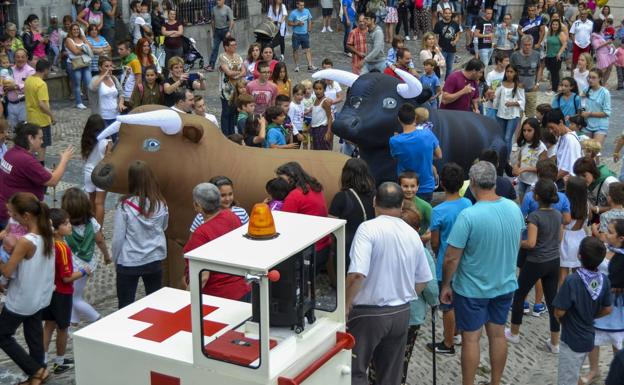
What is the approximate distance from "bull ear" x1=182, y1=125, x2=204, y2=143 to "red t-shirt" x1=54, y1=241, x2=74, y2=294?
1.87 metres

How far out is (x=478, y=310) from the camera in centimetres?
629

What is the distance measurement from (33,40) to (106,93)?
5.51m

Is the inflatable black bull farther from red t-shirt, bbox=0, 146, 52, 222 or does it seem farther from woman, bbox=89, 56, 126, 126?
red t-shirt, bbox=0, 146, 52, 222

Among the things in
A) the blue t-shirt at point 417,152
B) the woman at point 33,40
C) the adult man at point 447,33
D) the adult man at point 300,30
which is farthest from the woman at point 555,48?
the blue t-shirt at point 417,152

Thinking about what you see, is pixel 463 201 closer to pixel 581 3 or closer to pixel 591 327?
pixel 591 327

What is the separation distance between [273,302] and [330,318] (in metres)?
0.41

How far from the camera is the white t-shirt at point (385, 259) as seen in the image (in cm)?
551

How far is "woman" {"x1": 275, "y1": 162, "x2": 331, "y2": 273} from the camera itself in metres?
Result: 6.91

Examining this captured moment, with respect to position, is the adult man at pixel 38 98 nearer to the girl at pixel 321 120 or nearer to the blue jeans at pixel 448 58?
the girl at pixel 321 120

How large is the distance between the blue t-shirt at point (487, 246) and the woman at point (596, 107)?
218 inches

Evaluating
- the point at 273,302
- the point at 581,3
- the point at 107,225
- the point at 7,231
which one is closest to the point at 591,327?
the point at 273,302

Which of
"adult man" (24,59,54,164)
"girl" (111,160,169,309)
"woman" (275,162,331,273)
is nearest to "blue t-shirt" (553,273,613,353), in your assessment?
"woman" (275,162,331,273)

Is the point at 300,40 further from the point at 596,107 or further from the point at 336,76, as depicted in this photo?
the point at 336,76

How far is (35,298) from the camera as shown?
20.1 ft
